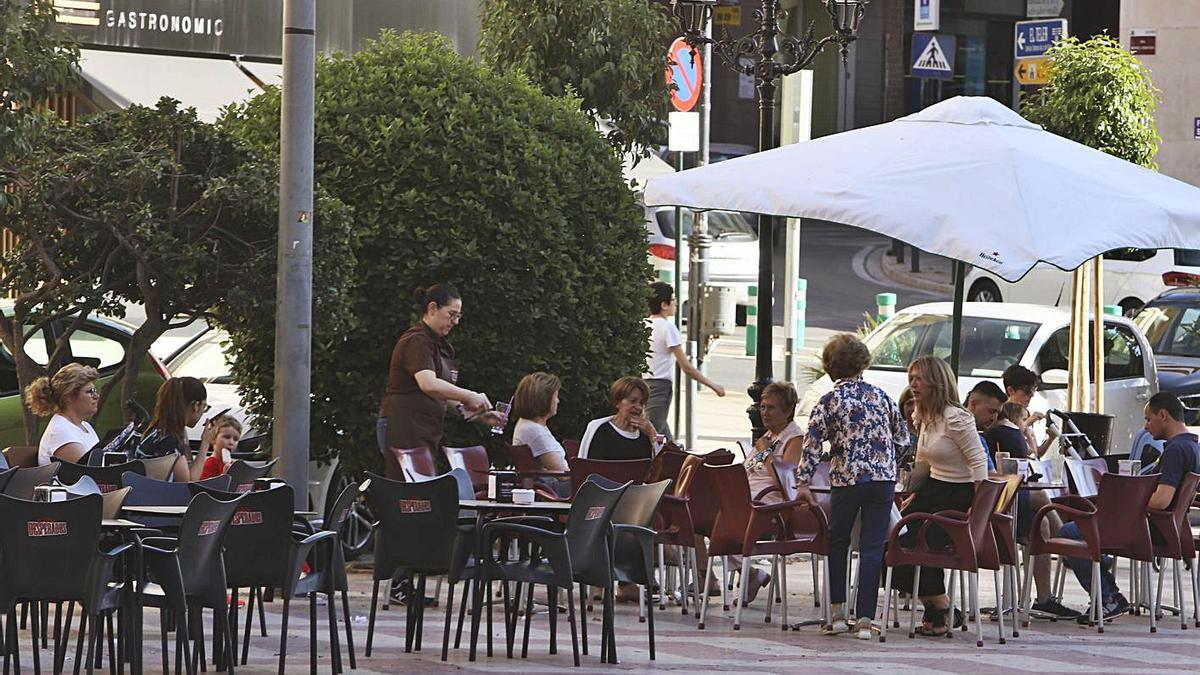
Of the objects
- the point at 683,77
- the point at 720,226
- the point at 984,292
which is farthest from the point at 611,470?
the point at 720,226

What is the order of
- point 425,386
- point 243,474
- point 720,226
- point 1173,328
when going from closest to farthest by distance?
point 243,474, point 425,386, point 1173,328, point 720,226

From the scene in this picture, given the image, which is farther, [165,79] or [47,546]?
[165,79]

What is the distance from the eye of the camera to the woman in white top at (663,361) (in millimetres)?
16016

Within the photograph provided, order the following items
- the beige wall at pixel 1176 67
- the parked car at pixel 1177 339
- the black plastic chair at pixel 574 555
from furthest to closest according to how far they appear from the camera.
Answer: the beige wall at pixel 1176 67
the parked car at pixel 1177 339
the black plastic chair at pixel 574 555

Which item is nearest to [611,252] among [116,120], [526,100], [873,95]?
[526,100]

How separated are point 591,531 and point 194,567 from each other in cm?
205

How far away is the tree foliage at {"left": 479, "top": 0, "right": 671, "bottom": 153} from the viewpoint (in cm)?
1914

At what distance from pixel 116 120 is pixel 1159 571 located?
6658 millimetres

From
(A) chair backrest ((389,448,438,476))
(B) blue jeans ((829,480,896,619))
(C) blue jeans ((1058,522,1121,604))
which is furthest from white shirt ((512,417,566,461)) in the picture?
(C) blue jeans ((1058,522,1121,604))

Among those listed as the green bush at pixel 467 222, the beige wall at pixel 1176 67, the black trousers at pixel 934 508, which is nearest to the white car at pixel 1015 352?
the green bush at pixel 467 222

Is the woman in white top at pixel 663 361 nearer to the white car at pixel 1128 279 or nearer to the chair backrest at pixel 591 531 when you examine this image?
the chair backrest at pixel 591 531

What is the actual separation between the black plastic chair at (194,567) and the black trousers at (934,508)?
12.9ft

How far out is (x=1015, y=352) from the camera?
57.5 feet

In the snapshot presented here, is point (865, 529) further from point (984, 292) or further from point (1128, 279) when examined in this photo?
point (984, 292)
